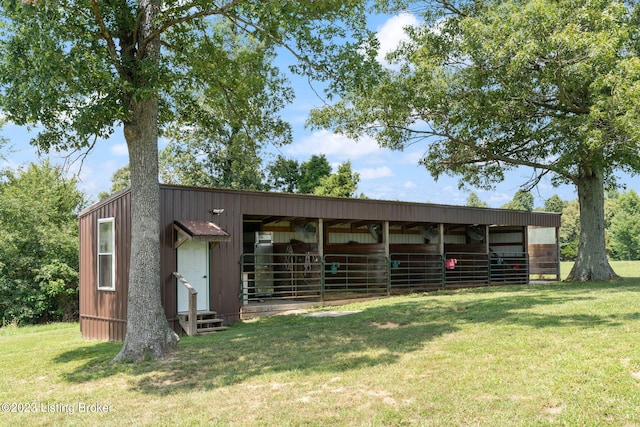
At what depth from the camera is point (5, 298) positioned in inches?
715

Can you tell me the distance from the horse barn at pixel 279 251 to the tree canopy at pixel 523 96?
2.32m

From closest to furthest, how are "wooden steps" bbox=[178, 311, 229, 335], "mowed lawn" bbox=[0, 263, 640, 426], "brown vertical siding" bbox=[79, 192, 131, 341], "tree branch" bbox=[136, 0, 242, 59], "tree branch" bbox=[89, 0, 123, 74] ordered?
"mowed lawn" bbox=[0, 263, 640, 426]
"tree branch" bbox=[89, 0, 123, 74]
"tree branch" bbox=[136, 0, 242, 59]
"wooden steps" bbox=[178, 311, 229, 335]
"brown vertical siding" bbox=[79, 192, 131, 341]

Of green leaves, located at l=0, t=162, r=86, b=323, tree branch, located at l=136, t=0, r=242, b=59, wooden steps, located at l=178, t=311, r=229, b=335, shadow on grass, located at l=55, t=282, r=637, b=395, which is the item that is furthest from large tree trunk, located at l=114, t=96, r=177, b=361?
green leaves, located at l=0, t=162, r=86, b=323

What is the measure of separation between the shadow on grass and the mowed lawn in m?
0.03

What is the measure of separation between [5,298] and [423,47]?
1602 centimetres

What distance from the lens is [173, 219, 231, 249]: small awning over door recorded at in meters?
9.85

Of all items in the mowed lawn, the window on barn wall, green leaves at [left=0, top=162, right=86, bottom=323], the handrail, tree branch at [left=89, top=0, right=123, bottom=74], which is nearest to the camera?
the mowed lawn

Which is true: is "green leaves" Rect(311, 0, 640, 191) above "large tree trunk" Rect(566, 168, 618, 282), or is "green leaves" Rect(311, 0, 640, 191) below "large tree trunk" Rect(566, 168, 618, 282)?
above

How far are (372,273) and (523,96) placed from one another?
6.18 meters

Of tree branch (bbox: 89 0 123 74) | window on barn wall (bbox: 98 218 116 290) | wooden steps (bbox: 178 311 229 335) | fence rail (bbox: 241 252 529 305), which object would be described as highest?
tree branch (bbox: 89 0 123 74)

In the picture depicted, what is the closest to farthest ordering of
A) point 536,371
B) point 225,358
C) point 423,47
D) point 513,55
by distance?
point 536,371 < point 225,358 < point 513,55 < point 423,47

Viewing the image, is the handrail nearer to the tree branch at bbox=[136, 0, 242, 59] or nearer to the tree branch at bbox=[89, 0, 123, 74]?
the tree branch at bbox=[89, 0, 123, 74]

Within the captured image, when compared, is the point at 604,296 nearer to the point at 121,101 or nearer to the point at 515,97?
the point at 515,97

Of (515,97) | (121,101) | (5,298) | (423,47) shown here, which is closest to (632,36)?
(515,97)
